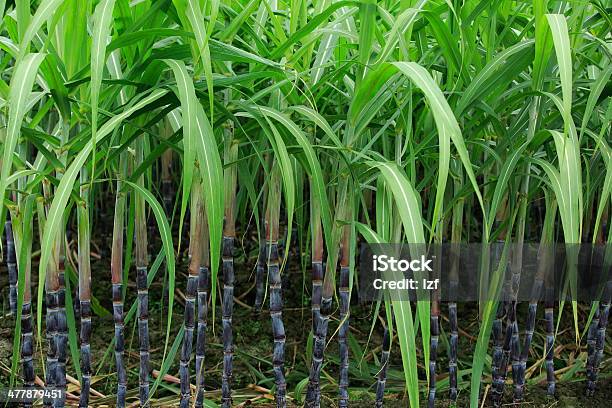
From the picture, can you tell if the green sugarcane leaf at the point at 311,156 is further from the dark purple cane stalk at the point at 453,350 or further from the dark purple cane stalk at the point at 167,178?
the dark purple cane stalk at the point at 167,178

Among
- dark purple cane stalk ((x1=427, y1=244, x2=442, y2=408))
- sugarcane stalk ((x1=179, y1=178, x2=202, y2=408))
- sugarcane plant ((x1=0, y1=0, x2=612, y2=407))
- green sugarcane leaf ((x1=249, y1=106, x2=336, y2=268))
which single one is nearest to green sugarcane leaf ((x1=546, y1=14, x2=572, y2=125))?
sugarcane plant ((x1=0, y1=0, x2=612, y2=407))

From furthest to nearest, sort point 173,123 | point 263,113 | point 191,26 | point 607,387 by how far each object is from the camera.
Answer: point 607,387 → point 173,123 → point 263,113 → point 191,26

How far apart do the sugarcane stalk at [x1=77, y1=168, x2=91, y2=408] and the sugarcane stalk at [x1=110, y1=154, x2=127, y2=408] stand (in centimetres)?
4

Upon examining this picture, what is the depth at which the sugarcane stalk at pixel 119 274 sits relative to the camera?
1.08 meters

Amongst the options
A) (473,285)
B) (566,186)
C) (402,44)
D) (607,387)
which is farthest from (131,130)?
(607,387)

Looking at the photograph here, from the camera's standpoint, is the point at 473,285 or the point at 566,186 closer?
the point at 566,186

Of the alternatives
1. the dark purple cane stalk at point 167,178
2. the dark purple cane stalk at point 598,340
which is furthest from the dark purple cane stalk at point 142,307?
the dark purple cane stalk at point 598,340

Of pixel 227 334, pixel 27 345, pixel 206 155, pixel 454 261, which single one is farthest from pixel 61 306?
pixel 454 261

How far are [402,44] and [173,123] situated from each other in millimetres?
381

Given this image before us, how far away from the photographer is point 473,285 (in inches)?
54.8

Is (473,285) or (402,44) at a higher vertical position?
(402,44)

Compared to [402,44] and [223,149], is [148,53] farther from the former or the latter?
[402,44]

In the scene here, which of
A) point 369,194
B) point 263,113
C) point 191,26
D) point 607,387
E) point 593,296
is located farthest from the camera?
point 369,194

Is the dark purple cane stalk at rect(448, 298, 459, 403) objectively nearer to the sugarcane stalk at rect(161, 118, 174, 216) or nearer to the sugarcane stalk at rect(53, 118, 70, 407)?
the sugarcane stalk at rect(53, 118, 70, 407)
